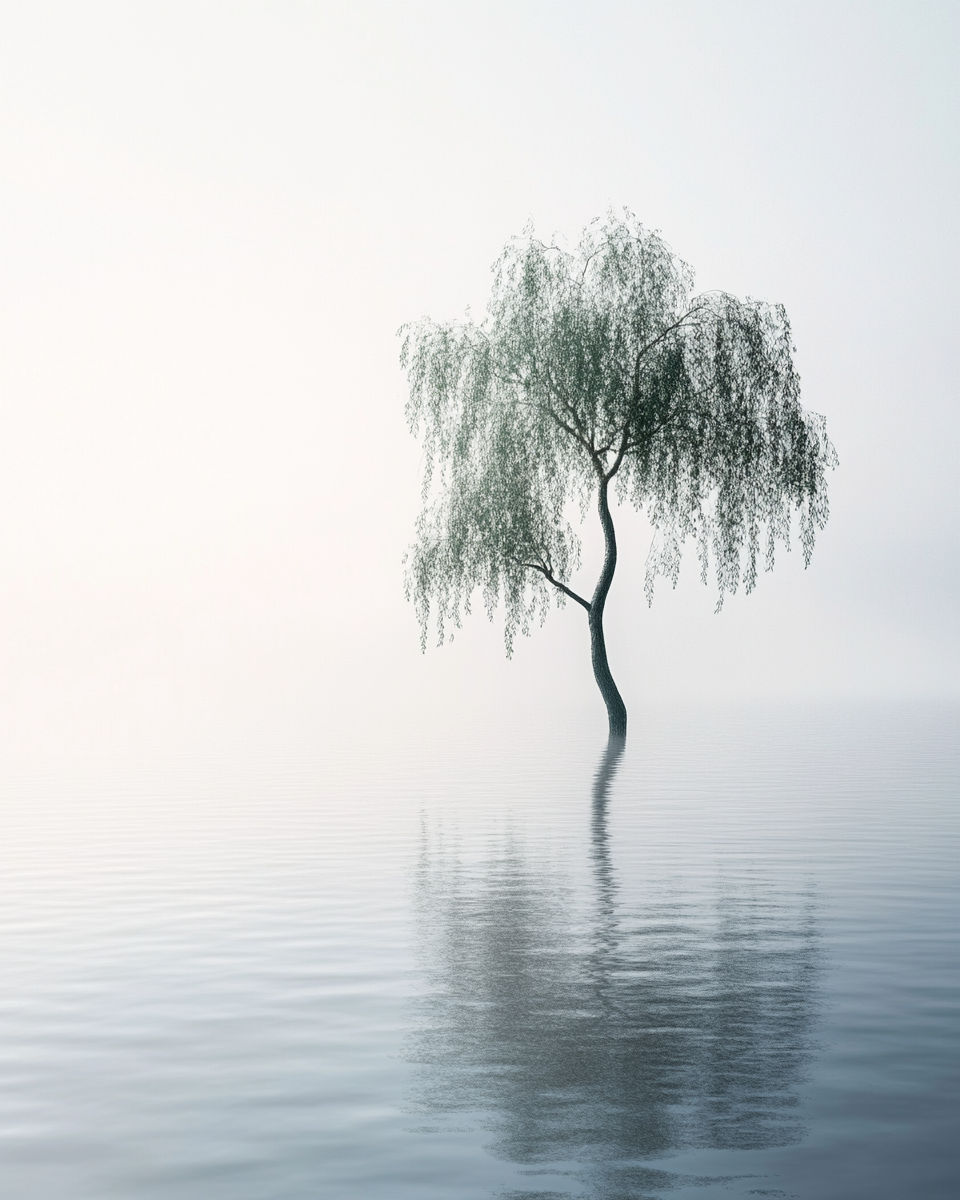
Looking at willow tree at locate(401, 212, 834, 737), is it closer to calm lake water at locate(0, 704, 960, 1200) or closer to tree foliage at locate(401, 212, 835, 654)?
tree foliage at locate(401, 212, 835, 654)

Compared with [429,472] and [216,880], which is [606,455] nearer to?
[429,472]

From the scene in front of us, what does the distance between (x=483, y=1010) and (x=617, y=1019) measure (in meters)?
0.70

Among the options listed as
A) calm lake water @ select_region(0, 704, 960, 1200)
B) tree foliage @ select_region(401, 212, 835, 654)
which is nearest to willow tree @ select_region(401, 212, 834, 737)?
tree foliage @ select_region(401, 212, 835, 654)

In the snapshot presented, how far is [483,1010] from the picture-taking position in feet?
24.5

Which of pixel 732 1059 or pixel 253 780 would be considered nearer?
pixel 732 1059

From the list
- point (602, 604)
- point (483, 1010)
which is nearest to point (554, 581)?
point (602, 604)

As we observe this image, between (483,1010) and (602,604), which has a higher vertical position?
(602,604)

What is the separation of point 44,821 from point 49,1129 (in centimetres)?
1371

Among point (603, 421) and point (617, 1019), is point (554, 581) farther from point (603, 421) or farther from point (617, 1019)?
point (617, 1019)

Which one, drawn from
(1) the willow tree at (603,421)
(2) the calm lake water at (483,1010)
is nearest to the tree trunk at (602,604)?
(1) the willow tree at (603,421)

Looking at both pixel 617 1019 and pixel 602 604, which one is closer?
pixel 617 1019

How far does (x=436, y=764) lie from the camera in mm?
30438

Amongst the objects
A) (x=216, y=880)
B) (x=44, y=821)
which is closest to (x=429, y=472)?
(x=44, y=821)

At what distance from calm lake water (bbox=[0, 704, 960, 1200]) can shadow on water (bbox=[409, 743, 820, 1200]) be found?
0.07 ft
